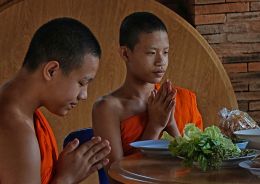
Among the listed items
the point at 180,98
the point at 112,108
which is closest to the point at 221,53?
Result: the point at 180,98

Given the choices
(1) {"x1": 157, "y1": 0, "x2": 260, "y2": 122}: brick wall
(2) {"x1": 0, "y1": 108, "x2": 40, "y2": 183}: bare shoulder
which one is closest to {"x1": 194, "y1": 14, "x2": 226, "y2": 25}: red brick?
(1) {"x1": 157, "y1": 0, "x2": 260, "y2": 122}: brick wall

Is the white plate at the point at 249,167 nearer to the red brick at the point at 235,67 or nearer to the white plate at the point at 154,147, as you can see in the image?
the white plate at the point at 154,147

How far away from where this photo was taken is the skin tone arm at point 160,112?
7.26 feet

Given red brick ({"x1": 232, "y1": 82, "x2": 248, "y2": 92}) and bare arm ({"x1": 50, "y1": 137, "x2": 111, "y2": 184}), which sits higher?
red brick ({"x1": 232, "y1": 82, "x2": 248, "y2": 92})

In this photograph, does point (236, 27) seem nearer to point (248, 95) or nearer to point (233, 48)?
point (233, 48)

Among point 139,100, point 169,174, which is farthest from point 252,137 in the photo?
point 139,100

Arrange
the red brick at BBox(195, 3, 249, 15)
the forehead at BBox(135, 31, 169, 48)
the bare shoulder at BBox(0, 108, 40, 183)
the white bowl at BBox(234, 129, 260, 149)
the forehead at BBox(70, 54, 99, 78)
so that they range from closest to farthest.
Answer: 1. the bare shoulder at BBox(0, 108, 40, 183)
2. the forehead at BBox(70, 54, 99, 78)
3. the white bowl at BBox(234, 129, 260, 149)
4. the forehead at BBox(135, 31, 169, 48)
5. the red brick at BBox(195, 3, 249, 15)

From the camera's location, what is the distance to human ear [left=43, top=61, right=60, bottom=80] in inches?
68.2

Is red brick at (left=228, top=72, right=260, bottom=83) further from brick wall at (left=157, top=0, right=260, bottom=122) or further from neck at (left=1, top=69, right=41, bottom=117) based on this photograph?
neck at (left=1, top=69, right=41, bottom=117)

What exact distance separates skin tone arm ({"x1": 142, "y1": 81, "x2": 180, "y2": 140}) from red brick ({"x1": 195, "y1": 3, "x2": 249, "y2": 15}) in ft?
3.80

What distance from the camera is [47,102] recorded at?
1750 mm

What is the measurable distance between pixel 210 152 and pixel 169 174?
121mm

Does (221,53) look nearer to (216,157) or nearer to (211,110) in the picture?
(211,110)

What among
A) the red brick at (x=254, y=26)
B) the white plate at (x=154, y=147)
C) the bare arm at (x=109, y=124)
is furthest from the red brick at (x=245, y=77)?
the white plate at (x=154, y=147)
